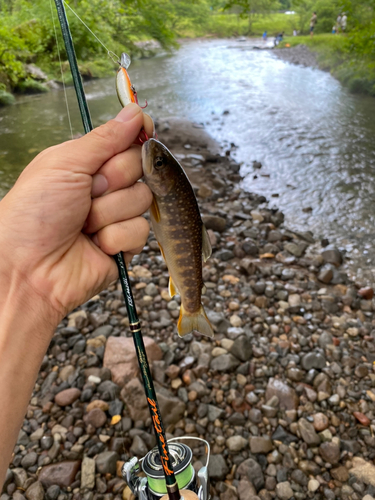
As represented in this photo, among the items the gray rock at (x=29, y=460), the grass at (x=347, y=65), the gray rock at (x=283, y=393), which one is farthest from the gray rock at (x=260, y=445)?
the grass at (x=347, y=65)

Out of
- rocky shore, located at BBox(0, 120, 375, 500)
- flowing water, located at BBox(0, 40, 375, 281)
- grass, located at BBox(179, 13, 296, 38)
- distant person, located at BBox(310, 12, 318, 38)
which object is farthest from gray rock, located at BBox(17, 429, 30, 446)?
distant person, located at BBox(310, 12, 318, 38)

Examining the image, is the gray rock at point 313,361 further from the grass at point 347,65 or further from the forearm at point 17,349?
the grass at point 347,65

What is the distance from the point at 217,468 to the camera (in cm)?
213

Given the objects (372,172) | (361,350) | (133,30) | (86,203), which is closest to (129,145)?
(86,203)

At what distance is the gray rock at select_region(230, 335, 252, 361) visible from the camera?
277 centimetres

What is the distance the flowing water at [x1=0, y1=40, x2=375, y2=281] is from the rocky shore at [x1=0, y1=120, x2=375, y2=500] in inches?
57.5

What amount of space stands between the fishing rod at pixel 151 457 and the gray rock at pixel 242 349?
1.37m

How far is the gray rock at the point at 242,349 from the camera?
277 cm

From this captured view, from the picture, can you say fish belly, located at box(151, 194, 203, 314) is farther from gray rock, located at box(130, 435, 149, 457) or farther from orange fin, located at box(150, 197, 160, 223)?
gray rock, located at box(130, 435, 149, 457)

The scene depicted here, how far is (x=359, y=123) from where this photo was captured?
8906mm

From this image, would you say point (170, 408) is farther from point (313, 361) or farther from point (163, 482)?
point (313, 361)

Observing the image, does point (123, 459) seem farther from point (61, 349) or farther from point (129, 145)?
point (129, 145)

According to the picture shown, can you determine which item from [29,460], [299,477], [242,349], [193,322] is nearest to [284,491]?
[299,477]

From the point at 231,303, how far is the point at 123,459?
1675 mm
